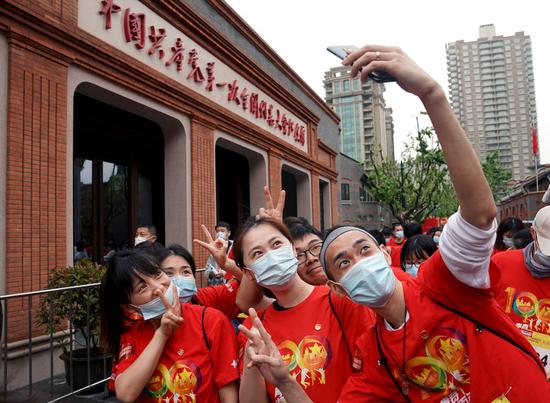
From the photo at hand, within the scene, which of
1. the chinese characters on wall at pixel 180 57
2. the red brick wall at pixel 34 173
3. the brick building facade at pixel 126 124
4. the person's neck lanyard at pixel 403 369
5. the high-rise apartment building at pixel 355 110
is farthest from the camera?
the high-rise apartment building at pixel 355 110

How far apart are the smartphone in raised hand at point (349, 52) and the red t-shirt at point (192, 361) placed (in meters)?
1.48

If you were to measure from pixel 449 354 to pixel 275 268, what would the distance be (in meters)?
0.92

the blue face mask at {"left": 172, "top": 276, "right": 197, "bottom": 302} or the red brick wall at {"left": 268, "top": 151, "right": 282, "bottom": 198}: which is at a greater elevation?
the red brick wall at {"left": 268, "top": 151, "right": 282, "bottom": 198}

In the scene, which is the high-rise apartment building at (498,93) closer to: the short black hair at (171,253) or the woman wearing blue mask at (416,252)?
the woman wearing blue mask at (416,252)

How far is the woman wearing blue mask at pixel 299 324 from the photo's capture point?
1.96 meters

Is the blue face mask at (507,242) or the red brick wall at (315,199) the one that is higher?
the red brick wall at (315,199)

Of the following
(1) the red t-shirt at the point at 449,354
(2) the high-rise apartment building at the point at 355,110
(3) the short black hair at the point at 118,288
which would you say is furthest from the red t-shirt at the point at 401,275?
(2) the high-rise apartment building at the point at 355,110

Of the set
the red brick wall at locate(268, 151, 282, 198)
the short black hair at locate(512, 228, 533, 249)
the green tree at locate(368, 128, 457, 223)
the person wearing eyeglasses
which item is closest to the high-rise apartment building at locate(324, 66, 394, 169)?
the green tree at locate(368, 128, 457, 223)

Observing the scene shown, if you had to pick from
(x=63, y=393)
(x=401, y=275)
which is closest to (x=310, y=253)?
(x=401, y=275)

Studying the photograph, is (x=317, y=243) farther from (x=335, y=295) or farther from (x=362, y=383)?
(x=362, y=383)

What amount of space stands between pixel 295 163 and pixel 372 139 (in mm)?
79455

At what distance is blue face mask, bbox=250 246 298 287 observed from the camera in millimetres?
2199

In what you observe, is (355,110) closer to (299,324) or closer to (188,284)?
(188,284)

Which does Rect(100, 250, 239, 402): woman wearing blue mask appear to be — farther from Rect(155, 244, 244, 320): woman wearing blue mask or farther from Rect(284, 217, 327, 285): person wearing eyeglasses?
Rect(284, 217, 327, 285): person wearing eyeglasses
